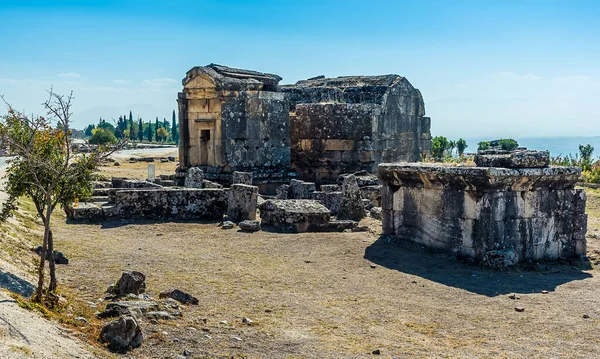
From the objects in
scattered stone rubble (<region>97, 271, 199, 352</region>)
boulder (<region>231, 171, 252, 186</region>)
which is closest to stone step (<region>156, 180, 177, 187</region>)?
boulder (<region>231, 171, 252, 186</region>)

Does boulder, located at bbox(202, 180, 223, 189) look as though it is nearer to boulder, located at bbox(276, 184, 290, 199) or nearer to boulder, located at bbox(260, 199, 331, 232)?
Result: boulder, located at bbox(276, 184, 290, 199)

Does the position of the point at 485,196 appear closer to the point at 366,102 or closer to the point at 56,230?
the point at 56,230

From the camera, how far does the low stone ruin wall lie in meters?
14.1

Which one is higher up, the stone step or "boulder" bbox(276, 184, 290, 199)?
the stone step

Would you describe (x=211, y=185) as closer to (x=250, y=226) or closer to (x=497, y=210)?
(x=250, y=226)

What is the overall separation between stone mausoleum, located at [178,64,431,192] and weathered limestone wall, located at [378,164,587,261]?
8.58 metres

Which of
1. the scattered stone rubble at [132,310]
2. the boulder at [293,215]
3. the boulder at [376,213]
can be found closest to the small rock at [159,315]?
the scattered stone rubble at [132,310]

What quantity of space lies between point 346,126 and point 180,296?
13650mm

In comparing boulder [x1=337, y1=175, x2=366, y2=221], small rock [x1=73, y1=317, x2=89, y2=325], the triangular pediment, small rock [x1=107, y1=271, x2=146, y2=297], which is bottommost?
small rock [x1=73, y1=317, x2=89, y2=325]

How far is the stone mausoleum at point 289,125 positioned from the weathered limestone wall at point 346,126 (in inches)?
1.2

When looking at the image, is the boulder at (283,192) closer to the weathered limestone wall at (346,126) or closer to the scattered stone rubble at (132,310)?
the weathered limestone wall at (346,126)

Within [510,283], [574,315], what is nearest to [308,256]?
[510,283]

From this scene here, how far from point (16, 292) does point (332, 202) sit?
29.9 feet

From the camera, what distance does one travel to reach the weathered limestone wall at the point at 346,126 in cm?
2081
